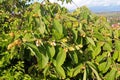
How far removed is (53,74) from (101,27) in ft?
2.69

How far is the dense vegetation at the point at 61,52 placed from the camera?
2.40 metres

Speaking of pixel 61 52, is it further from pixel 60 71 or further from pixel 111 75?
pixel 111 75

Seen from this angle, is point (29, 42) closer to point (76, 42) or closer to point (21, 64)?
point (21, 64)

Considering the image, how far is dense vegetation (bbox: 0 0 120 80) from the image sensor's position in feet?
7.89

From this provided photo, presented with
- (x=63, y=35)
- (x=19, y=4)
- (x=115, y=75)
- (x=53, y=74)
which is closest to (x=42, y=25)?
(x=63, y=35)

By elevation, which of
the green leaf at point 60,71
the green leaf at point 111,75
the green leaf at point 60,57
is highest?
the green leaf at point 60,57

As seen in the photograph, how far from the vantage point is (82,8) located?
3551 millimetres

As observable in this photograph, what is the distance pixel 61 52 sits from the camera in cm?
237

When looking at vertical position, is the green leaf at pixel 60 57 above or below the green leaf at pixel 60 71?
above

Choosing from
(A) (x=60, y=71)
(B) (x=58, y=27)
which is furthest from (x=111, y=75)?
(B) (x=58, y=27)

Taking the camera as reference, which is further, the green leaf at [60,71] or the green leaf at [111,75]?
the green leaf at [111,75]

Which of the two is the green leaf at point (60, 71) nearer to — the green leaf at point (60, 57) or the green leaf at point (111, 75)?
the green leaf at point (60, 57)

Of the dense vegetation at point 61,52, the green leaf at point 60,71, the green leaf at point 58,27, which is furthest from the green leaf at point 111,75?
the green leaf at point 58,27

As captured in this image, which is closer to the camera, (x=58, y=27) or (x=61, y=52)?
(x=61, y=52)
